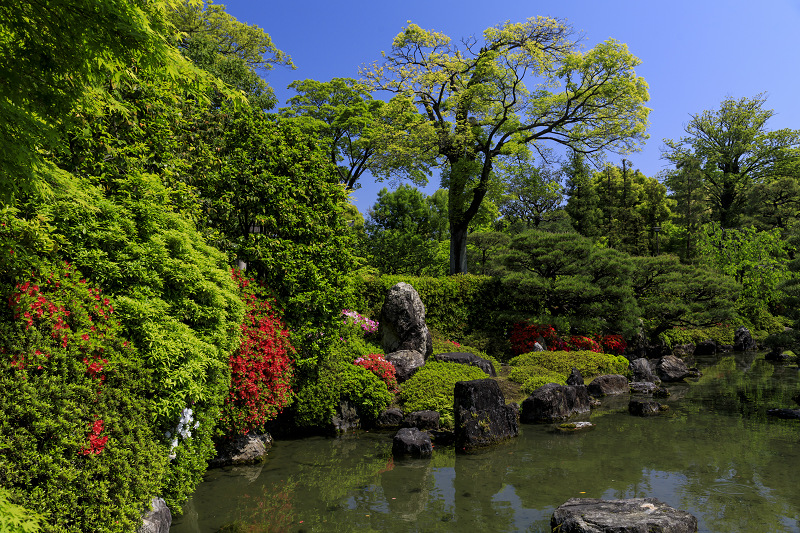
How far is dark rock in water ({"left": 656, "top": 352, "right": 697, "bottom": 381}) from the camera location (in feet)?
54.3

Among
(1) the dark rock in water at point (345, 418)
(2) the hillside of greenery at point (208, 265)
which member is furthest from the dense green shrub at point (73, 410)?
(1) the dark rock in water at point (345, 418)

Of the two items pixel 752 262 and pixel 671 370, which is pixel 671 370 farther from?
pixel 752 262

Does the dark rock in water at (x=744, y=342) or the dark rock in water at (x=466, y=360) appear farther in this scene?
the dark rock in water at (x=744, y=342)

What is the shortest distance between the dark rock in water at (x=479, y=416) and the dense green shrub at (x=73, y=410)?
5658 mm

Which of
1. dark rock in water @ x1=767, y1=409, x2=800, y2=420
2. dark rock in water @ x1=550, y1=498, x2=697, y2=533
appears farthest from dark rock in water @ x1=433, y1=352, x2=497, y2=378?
dark rock in water @ x1=550, y1=498, x2=697, y2=533

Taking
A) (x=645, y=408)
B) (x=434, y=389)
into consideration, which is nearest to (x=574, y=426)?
(x=645, y=408)

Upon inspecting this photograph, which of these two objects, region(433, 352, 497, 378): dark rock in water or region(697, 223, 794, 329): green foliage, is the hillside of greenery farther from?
region(697, 223, 794, 329): green foliage

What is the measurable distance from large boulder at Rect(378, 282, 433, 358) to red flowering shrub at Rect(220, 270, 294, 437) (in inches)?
205

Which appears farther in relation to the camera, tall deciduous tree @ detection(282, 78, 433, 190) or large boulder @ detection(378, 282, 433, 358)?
tall deciduous tree @ detection(282, 78, 433, 190)

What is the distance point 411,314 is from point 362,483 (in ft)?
23.4

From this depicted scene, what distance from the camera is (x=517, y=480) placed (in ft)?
24.8

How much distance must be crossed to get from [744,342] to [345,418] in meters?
23.0

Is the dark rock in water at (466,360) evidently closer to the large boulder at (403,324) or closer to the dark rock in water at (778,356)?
the large boulder at (403,324)

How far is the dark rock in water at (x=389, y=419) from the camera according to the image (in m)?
10.6
